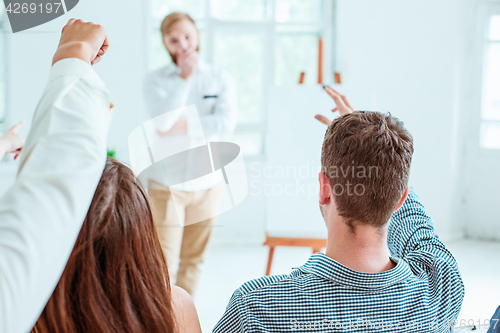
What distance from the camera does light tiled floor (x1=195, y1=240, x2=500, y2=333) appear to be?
2273 millimetres

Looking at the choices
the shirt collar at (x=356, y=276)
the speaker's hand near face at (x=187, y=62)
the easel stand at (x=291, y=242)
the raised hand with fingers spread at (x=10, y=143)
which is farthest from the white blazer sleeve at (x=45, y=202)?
the easel stand at (x=291, y=242)

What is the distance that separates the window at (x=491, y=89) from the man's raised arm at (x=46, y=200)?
149 inches

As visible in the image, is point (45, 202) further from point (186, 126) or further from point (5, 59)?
point (5, 59)

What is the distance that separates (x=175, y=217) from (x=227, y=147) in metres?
1.42

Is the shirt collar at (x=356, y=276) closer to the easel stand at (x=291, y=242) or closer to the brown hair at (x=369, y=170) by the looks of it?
the brown hair at (x=369, y=170)

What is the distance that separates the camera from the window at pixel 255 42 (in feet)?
10.8

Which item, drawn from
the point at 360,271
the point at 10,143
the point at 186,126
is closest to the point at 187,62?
the point at 186,126

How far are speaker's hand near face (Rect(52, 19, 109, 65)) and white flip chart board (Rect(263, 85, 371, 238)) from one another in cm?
178

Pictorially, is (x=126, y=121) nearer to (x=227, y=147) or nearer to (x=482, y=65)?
(x=227, y=147)

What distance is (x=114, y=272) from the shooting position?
0.50 metres

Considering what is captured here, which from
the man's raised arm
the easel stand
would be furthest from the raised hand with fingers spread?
the easel stand

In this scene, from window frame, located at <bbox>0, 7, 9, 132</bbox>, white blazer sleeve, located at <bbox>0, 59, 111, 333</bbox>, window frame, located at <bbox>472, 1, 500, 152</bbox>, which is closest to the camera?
white blazer sleeve, located at <bbox>0, 59, 111, 333</bbox>

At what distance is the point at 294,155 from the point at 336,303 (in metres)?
1.56

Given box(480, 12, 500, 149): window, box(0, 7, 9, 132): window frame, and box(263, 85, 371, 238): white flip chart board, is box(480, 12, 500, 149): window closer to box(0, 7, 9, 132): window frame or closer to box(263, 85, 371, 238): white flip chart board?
box(263, 85, 371, 238): white flip chart board
